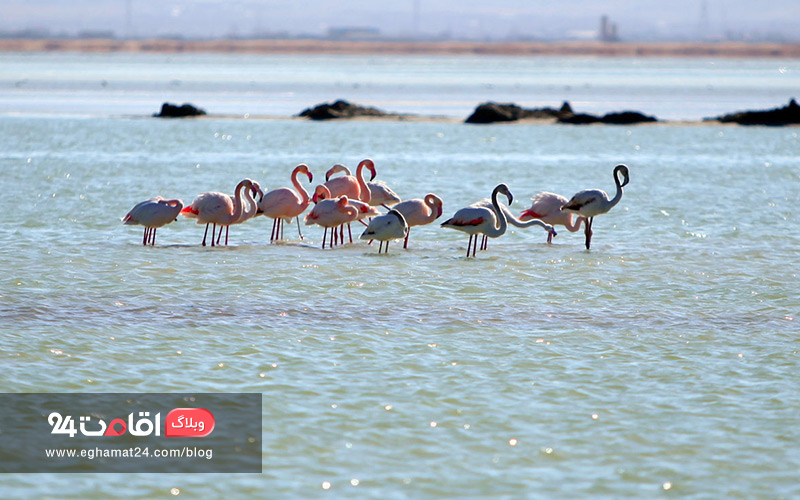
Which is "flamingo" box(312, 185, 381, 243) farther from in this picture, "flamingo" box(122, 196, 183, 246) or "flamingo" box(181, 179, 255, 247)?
"flamingo" box(122, 196, 183, 246)

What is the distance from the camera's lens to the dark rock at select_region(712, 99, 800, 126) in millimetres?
42125

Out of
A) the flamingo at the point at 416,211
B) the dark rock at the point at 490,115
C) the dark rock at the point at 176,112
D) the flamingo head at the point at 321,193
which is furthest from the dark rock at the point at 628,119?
the flamingo at the point at 416,211

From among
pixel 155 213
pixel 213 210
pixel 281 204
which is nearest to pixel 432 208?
pixel 281 204

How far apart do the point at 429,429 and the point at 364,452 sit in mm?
629

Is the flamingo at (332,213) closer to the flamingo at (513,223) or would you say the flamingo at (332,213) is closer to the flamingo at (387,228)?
the flamingo at (387,228)

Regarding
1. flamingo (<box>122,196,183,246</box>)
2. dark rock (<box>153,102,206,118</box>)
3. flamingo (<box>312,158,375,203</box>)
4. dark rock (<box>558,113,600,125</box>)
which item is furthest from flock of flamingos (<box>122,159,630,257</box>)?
dark rock (<box>153,102,206,118</box>)

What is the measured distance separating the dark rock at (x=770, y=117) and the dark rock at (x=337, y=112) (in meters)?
14.9

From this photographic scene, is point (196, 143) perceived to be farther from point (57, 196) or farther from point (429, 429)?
point (429, 429)

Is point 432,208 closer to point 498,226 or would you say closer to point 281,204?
point 498,226

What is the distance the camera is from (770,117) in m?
42.5

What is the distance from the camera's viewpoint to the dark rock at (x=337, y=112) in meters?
44.2

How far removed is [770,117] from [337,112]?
18.5 m

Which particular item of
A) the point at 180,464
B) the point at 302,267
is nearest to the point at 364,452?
the point at 180,464

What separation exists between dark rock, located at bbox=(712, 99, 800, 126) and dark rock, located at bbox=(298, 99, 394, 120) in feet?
48.9
